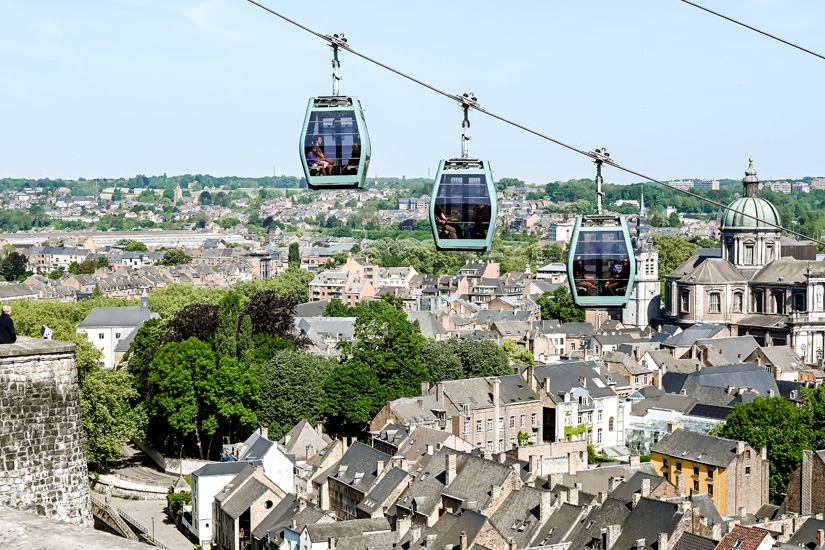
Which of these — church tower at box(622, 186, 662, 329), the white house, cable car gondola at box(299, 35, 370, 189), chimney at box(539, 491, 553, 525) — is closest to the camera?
cable car gondola at box(299, 35, 370, 189)

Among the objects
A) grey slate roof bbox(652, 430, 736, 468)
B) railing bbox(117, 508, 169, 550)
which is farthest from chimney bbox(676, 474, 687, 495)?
railing bbox(117, 508, 169, 550)

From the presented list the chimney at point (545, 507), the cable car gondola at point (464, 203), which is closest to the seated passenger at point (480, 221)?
the cable car gondola at point (464, 203)

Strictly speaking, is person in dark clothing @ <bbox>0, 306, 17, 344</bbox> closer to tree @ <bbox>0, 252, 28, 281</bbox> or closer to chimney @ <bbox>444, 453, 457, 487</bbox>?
chimney @ <bbox>444, 453, 457, 487</bbox>

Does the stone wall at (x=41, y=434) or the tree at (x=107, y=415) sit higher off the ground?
the stone wall at (x=41, y=434)

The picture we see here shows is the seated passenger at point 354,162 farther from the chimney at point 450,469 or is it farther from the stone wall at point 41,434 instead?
the chimney at point 450,469

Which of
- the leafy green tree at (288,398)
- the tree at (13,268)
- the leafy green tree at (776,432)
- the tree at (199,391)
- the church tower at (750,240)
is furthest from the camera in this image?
the tree at (13,268)

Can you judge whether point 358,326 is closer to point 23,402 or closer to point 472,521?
point 472,521
